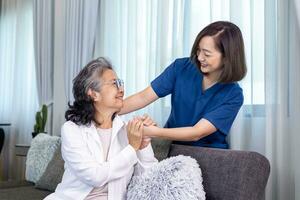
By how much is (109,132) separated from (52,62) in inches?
97.6

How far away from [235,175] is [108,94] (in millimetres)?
616

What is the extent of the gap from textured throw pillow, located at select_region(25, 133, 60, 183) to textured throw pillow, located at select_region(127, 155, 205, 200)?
1.23 meters

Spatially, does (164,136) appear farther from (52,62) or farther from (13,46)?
(13,46)

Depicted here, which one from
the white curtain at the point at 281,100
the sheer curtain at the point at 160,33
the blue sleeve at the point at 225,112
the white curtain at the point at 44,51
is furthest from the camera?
the white curtain at the point at 44,51

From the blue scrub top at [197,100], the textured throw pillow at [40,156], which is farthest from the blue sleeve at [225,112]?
the textured throw pillow at [40,156]

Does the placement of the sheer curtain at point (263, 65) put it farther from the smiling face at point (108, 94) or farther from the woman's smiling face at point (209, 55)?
the smiling face at point (108, 94)

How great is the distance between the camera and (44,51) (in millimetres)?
4078

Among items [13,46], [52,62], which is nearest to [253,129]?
[52,62]

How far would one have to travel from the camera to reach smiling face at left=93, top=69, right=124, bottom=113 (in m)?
1.72

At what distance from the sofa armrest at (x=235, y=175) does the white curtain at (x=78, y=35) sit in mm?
2109

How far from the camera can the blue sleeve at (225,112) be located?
1.83 metres

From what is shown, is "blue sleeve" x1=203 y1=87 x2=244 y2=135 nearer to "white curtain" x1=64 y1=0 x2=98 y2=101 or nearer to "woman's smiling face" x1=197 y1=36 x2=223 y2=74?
"woman's smiling face" x1=197 y1=36 x2=223 y2=74

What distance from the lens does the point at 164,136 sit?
1760 mm

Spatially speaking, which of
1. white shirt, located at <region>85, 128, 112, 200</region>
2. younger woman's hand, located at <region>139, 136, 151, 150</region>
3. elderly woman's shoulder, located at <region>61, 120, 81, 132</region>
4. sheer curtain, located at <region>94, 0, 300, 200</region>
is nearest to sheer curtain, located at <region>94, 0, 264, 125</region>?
sheer curtain, located at <region>94, 0, 300, 200</region>
